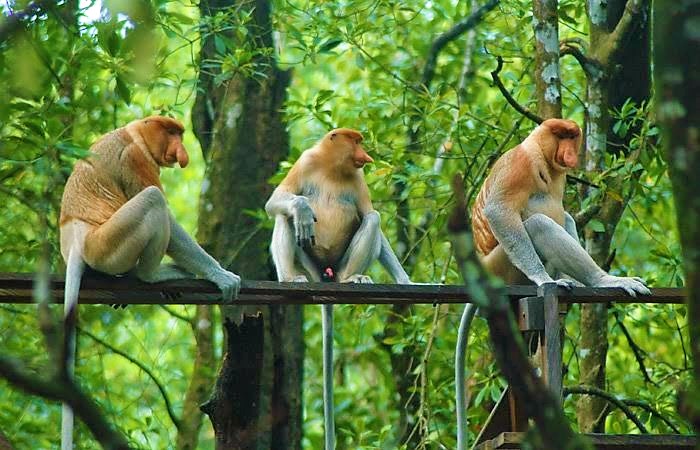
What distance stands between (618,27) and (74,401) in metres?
6.91

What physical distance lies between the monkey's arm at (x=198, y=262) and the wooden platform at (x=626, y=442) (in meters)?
1.34

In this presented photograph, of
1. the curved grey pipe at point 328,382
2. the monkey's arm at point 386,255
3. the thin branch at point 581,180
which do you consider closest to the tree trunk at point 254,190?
the monkey's arm at point 386,255

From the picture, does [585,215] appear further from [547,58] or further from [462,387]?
[462,387]

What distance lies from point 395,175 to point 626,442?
9.95ft

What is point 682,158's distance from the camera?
1.31 meters

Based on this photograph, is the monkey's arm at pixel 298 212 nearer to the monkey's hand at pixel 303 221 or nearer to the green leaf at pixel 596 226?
the monkey's hand at pixel 303 221

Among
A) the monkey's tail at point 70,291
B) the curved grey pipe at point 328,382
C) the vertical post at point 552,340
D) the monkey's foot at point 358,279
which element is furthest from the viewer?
the monkey's foot at point 358,279

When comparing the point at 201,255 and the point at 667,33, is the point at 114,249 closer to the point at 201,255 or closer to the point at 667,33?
the point at 201,255

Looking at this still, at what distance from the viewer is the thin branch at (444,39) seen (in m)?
9.48

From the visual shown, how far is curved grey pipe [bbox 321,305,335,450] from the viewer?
215 inches

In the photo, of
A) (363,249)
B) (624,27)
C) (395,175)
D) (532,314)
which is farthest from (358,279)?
(624,27)

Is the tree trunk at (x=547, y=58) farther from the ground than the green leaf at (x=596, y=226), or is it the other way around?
the tree trunk at (x=547, y=58)

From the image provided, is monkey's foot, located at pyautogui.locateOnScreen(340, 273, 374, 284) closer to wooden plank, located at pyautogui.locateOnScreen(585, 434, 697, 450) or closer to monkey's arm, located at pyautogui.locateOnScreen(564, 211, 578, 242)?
monkey's arm, located at pyautogui.locateOnScreen(564, 211, 578, 242)

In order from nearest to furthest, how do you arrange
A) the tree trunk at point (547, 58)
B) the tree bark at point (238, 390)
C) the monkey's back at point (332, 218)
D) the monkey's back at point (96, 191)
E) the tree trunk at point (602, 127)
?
→ the tree bark at point (238, 390) → the monkey's back at point (96, 191) → the monkey's back at point (332, 218) → the tree trunk at point (547, 58) → the tree trunk at point (602, 127)
